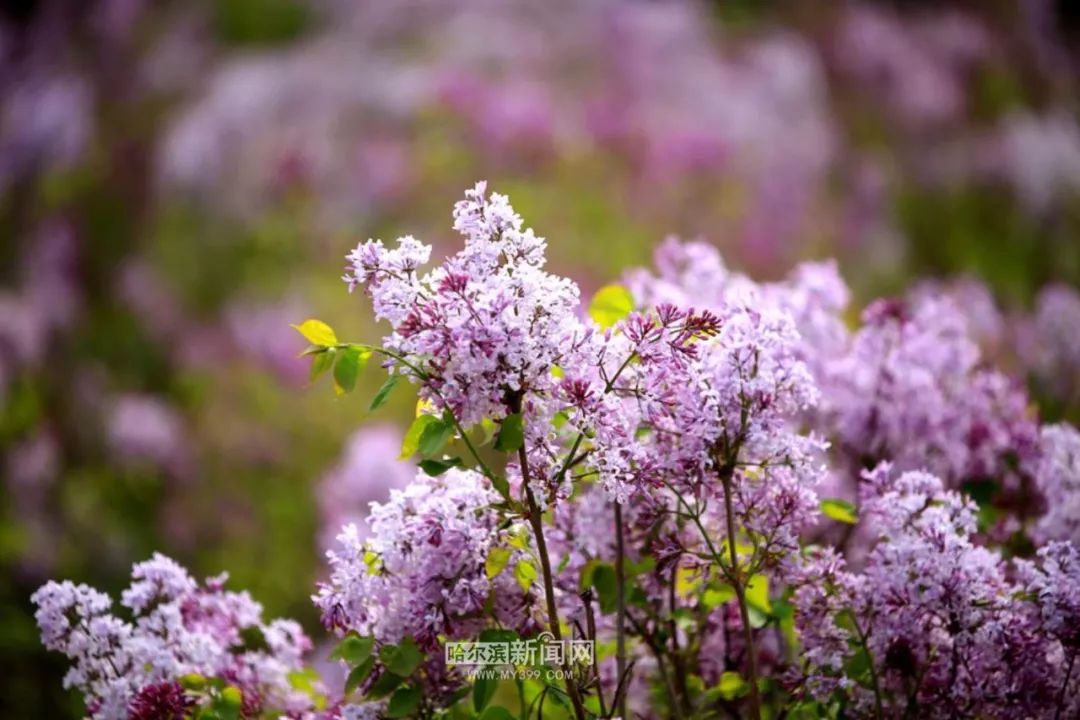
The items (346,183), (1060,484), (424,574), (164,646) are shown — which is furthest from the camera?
(346,183)

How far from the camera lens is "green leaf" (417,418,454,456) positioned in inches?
37.3

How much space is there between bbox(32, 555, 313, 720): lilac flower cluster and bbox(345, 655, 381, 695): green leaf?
0.17 m

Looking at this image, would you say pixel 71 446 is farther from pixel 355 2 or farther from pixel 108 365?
pixel 355 2

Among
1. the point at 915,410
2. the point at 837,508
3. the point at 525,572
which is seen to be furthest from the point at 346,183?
the point at 525,572

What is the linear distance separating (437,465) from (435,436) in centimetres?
3

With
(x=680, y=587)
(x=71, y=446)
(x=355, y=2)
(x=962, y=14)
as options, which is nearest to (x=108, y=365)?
(x=71, y=446)

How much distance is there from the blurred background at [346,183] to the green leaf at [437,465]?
5.39 feet

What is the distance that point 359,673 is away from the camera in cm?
104

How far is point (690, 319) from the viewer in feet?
3.22

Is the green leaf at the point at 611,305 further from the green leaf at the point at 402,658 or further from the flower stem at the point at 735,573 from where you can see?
the green leaf at the point at 402,658

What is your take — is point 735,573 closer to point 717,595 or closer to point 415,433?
point 717,595

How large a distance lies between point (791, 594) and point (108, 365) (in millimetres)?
3615

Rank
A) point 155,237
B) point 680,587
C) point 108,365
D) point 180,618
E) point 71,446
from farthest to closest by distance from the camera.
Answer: point 155,237, point 108,365, point 71,446, point 680,587, point 180,618

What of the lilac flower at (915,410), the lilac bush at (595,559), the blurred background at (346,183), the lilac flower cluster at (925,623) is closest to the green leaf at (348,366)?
the lilac bush at (595,559)
